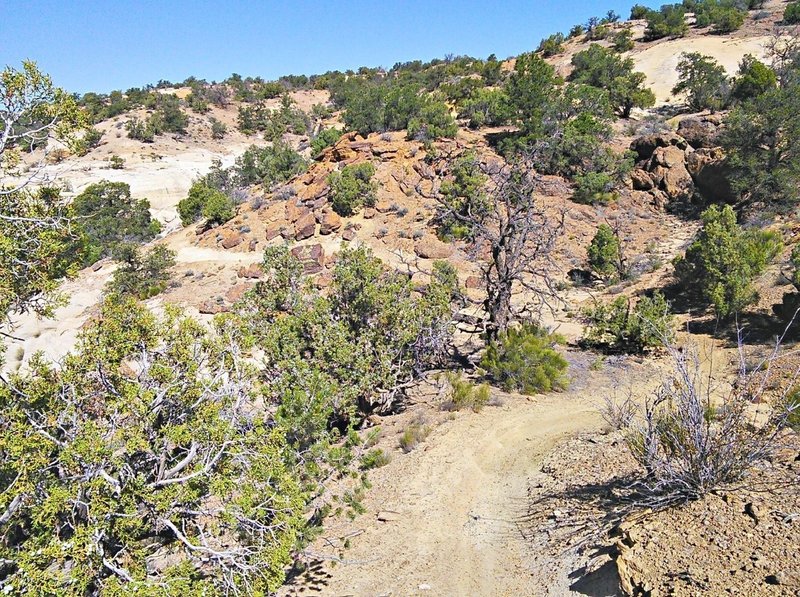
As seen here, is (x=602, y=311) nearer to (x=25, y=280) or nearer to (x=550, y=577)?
(x=550, y=577)

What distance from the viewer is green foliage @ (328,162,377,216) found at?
30.7 meters

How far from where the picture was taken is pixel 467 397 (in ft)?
44.7

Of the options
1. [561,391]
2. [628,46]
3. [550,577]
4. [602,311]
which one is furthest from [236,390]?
[628,46]

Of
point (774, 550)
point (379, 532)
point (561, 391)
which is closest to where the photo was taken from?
point (774, 550)

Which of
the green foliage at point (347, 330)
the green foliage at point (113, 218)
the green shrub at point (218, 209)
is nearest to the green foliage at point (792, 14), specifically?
the green shrub at point (218, 209)

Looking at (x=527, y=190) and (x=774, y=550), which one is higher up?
(x=527, y=190)

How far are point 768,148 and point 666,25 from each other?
1757 inches

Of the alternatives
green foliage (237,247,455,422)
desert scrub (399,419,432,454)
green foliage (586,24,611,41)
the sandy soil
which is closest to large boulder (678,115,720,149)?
the sandy soil

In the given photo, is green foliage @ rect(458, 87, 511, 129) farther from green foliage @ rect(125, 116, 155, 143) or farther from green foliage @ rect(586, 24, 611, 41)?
green foliage @ rect(125, 116, 155, 143)

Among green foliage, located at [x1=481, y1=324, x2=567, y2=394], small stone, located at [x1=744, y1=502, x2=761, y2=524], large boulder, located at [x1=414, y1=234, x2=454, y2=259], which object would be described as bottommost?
green foliage, located at [x1=481, y1=324, x2=567, y2=394]

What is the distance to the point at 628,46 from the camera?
6169 centimetres

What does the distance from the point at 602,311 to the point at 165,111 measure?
64622 millimetres

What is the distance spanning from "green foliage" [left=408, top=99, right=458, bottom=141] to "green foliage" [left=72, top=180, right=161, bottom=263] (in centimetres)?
1980

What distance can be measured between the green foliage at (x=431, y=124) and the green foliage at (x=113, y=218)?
65.0 feet
